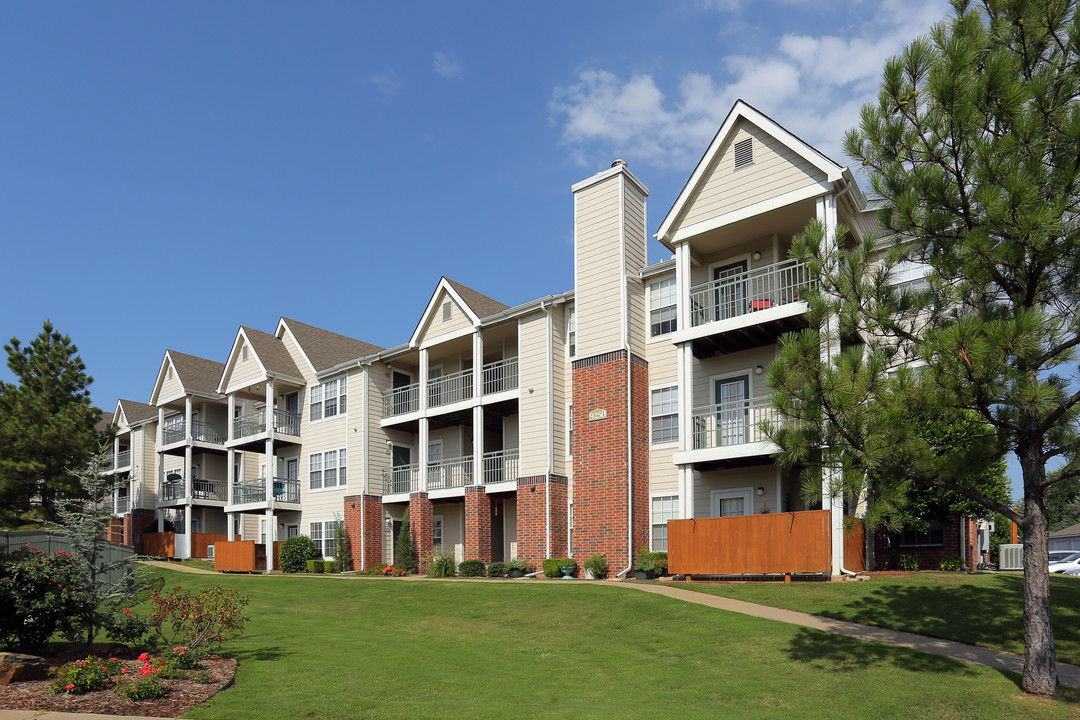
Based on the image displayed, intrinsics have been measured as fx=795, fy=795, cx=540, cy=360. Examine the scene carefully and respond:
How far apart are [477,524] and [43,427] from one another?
21.7 metres

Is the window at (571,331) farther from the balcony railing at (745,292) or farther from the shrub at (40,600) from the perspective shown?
the shrub at (40,600)

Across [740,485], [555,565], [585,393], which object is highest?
[585,393]

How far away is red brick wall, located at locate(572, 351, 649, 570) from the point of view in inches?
912

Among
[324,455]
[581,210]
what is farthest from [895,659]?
[324,455]

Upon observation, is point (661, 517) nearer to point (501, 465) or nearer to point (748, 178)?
point (501, 465)

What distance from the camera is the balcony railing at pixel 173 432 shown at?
44.2 m

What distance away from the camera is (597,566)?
22797 millimetres

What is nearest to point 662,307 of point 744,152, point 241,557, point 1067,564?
point 744,152

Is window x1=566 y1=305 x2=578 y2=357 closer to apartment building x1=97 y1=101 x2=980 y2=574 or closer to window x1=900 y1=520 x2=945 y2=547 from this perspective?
apartment building x1=97 y1=101 x2=980 y2=574

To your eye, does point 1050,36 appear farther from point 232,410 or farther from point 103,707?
point 232,410

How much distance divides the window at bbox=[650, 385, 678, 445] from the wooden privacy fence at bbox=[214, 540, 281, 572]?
1946 cm

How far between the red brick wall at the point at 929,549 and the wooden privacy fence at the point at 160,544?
121 feet

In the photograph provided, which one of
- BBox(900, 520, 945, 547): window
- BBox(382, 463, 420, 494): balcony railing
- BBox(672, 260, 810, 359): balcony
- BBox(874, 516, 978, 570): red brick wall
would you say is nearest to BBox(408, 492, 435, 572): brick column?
BBox(382, 463, 420, 494): balcony railing

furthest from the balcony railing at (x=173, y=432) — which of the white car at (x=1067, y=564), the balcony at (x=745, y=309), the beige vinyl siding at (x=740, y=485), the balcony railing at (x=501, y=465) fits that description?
the white car at (x=1067, y=564)
